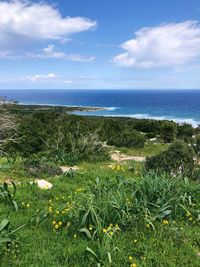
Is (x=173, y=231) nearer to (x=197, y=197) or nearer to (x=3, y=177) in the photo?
(x=197, y=197)

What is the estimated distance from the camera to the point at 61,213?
4613 millimetres

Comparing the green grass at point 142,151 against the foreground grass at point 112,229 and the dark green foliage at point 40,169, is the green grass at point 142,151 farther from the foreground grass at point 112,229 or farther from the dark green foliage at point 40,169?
the foreground grass at point 112,229

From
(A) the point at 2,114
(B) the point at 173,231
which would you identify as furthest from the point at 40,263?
(A) the point at 2,114

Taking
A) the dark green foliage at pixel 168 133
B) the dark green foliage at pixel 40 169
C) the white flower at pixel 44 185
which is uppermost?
the white flower at pixel 44 185

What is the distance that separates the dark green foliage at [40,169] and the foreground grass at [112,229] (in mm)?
2451

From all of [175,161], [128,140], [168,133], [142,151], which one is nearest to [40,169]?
[175,161]

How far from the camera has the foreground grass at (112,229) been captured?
342cm

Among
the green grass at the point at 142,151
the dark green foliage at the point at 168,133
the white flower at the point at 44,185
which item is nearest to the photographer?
the white flower at the point at 44,185

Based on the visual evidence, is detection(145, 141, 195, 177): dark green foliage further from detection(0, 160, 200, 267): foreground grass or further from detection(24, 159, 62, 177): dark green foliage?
detection(0, 160, 200, 267): foreground grass

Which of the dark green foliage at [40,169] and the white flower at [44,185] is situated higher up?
the white flower at [44,185]

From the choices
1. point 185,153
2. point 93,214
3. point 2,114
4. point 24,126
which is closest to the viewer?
point 93,214

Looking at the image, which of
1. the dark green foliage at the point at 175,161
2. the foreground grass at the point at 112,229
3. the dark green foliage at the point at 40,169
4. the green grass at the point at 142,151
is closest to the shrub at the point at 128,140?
the green grass at the point at 142,151

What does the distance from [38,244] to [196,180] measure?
4733mm

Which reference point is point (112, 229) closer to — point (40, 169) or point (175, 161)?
point (40, 169)
